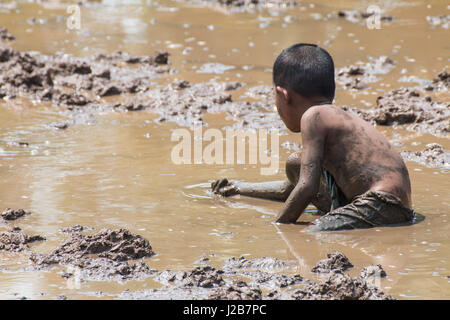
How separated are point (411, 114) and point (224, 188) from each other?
2.27 metres

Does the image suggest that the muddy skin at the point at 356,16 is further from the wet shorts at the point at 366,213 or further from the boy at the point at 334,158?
the wet shorts at the point at 366,213

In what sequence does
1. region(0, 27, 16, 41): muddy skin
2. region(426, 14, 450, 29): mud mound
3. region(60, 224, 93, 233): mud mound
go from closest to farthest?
region(60, 224, 93, 233): mud mound → region(426, 14, 450, 29): mud mound → region(0, 27, 16, 41): muddy skin

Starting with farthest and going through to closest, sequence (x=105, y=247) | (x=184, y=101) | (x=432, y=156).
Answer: (x=184, y=101)
(x=432, y=156)
(x=105, y=247)

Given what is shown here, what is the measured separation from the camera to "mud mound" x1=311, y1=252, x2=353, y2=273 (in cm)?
302

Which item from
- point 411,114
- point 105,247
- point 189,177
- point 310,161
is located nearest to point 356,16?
point 411,114

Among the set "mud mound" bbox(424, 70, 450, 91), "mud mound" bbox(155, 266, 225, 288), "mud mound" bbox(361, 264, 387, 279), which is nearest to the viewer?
"mud mound" bbox(155, 266, 225, 288)

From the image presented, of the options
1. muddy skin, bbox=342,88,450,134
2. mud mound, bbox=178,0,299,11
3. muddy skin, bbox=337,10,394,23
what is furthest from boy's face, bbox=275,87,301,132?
mud mound, bbox=178,0,299,11

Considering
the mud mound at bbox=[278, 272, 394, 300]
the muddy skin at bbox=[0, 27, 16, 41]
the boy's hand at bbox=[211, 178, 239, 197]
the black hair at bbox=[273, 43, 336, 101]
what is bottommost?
the boy's hand at bbox=[211, 178, 239, 197]

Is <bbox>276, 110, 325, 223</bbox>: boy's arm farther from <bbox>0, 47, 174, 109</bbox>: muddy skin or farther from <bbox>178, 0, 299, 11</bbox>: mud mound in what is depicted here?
<bbox>178, 0, 299, 11</bbox>: mud mound

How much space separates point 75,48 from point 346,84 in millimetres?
3638

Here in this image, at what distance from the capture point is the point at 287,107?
12.8ft

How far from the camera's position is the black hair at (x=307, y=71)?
3.79m

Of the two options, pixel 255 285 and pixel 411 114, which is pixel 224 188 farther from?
pixel 411 114

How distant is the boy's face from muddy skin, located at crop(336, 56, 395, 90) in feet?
10.8
